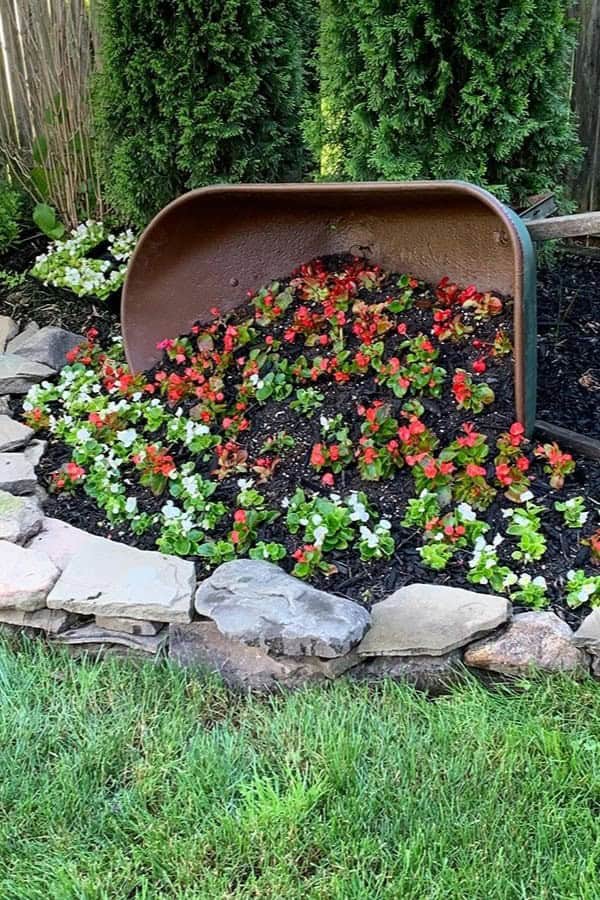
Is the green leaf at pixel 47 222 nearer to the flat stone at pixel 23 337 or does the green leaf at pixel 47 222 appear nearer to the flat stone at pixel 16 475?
the flat stone at pixel 23 337

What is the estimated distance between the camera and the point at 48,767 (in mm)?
1938

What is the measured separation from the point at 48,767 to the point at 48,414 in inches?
65.7

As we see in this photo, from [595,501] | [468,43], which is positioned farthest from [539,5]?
[595,501]

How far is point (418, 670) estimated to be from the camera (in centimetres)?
211

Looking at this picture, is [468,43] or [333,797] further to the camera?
[468,43]

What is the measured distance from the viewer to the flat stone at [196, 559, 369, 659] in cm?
203

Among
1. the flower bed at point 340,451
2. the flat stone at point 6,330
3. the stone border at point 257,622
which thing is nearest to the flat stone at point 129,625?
the stone border at point 257,622

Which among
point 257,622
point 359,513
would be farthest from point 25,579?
point 359,513

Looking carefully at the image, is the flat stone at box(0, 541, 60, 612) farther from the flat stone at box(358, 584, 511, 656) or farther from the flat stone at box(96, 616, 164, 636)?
the flat stone at box(358, 584, 511, 656)

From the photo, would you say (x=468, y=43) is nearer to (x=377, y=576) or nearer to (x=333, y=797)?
(x=377, y=576)

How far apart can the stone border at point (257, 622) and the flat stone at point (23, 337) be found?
1534mm

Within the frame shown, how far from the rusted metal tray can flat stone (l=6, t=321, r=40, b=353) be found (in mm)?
758

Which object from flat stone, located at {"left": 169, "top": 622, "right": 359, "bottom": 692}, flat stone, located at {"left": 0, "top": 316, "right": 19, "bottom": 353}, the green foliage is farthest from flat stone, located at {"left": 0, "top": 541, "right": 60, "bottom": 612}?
the green foliage

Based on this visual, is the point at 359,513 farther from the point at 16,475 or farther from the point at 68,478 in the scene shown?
the point at 16,475
